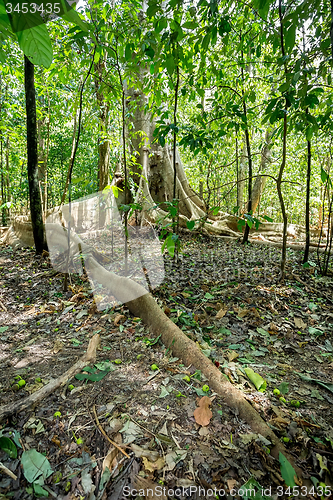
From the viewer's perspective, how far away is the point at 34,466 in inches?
45.9

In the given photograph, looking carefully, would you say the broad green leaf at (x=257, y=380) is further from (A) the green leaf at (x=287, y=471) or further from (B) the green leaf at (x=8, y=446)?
(B) the green leaf at (x=8, y=446)

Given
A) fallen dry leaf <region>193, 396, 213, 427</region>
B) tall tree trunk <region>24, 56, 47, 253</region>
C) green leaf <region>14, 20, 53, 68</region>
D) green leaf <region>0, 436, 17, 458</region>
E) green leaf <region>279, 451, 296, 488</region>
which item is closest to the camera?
green leaf <region>14, 20, 53, 68</region>

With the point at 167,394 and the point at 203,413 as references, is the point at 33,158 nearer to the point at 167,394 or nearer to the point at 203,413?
the point at 167,394

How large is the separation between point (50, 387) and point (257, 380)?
1.38 meters

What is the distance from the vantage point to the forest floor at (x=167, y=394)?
3.70ft

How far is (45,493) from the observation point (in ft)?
3.51

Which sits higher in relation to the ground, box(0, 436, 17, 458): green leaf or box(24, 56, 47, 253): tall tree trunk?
box(24, 56, 47, 253): tall tree trunk

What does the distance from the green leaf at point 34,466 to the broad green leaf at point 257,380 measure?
1273mm

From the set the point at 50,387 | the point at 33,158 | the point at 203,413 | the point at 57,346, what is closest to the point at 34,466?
the point at 50,387

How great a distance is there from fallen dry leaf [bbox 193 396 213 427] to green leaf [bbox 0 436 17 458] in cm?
93

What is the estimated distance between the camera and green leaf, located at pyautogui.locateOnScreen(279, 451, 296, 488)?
43.2 inches

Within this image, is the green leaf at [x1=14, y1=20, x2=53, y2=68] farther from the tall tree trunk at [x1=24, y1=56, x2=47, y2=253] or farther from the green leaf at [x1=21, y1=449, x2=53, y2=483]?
the tall tree trunk at [x1=24, y1=56, x2=47, y2=253]

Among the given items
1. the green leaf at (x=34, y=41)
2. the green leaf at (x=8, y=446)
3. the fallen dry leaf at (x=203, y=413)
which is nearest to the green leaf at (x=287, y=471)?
the fallen dry leaf at (x=203, y=413)

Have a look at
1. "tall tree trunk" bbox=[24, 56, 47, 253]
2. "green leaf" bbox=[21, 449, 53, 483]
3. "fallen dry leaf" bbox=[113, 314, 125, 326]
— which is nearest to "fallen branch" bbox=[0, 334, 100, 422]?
"green leaf" bbox=[21, 449, 53, 483]
